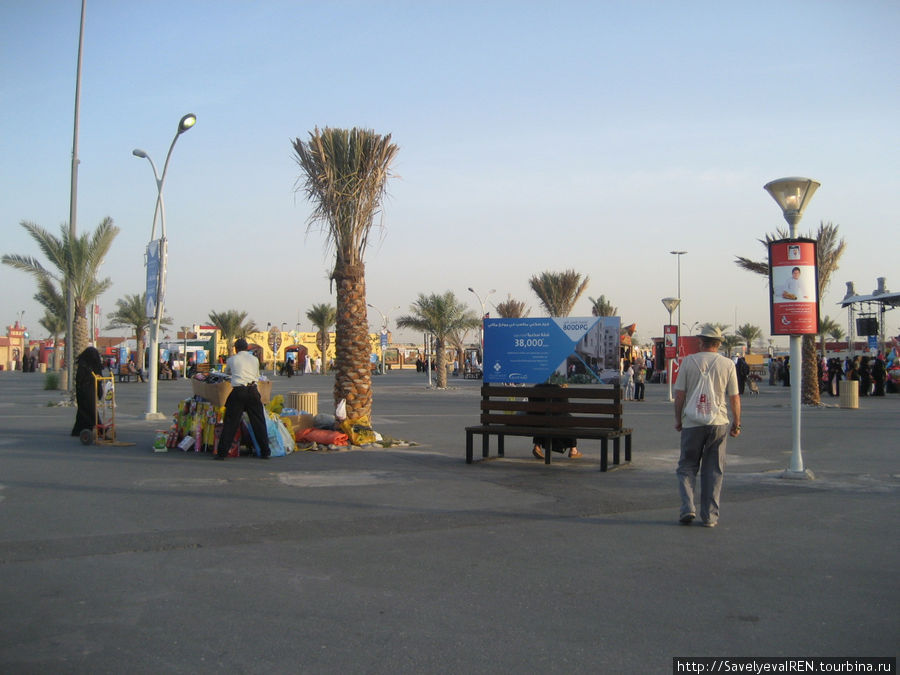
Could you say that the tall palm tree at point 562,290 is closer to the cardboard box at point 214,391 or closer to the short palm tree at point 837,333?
the cardboard box at point 214,391

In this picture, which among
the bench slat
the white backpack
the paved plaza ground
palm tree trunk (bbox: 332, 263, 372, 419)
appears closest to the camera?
the paved plaza ground

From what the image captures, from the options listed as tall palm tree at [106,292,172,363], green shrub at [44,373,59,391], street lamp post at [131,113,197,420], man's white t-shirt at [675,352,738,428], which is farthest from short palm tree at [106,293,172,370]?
man's white t-shirt at [675,352,738,428]

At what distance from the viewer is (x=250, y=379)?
11.2m

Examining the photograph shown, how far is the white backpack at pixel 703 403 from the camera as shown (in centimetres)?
722

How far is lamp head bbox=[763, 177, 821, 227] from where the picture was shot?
10.7 meters

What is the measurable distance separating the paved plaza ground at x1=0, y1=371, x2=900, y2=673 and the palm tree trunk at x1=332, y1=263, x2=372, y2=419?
10.1ft

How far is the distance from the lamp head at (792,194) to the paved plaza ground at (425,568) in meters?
3.69

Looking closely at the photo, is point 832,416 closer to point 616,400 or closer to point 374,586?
point 616,400

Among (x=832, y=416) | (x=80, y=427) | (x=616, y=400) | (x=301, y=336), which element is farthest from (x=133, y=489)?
(x=301, y=336)

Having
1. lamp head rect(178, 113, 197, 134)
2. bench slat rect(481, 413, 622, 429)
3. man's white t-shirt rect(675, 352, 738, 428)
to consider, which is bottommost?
bench slat rect(481, 413, 622, 429)

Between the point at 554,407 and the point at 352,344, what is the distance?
14.9ft

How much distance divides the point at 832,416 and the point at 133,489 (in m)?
19.0

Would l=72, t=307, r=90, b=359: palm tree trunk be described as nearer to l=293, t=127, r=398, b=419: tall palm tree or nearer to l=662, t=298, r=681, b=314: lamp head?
l=293, t=127, r=398, b=419: tall palm tree

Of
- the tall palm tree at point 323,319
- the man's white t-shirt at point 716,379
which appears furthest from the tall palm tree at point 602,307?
the man's white t-shirt at point 716,379
